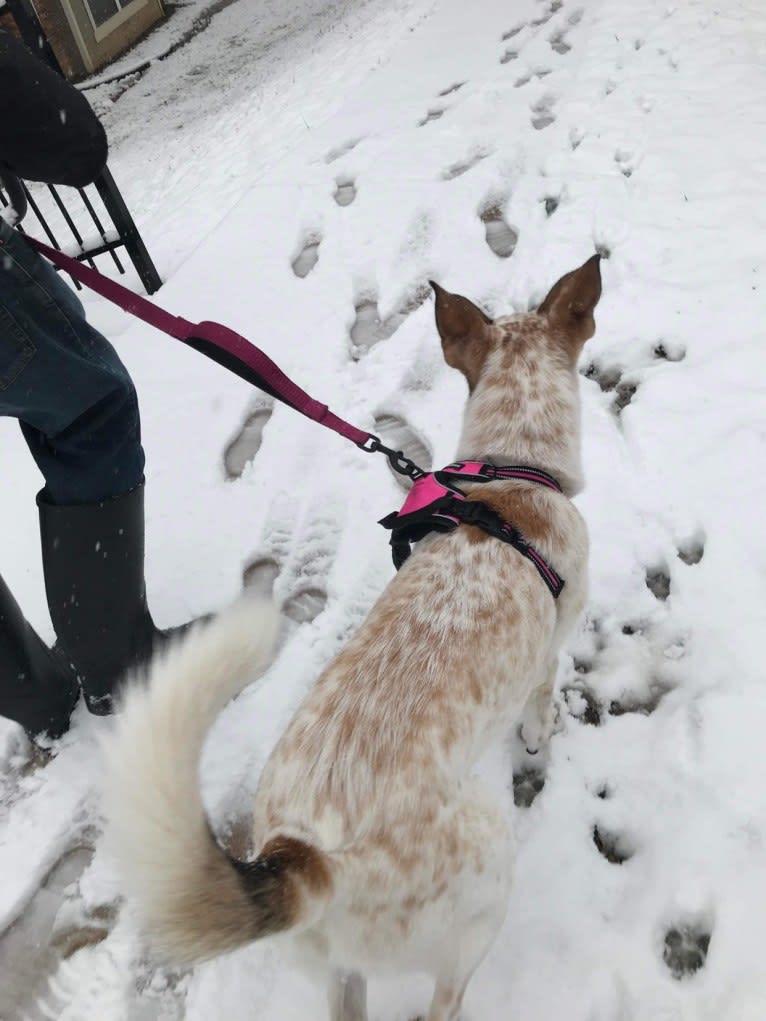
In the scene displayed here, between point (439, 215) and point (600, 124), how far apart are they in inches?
69.0

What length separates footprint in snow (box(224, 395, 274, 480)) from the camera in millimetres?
3107

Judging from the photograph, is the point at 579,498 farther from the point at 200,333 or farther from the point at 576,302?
the point at 200,333

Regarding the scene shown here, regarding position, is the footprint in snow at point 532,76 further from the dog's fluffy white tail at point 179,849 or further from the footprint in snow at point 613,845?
the dog's fluffy white tail at point 179,849

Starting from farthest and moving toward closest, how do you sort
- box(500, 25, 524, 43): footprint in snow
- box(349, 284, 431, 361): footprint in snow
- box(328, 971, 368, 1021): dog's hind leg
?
1. box(500, 25, 524, 43): footprint in snow
2. box(349, 284, 431, 361): footprint in snow
3. box(328, 971, 368, 1021): dog's hind leg

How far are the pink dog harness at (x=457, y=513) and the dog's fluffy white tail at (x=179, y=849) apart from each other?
79 centimetres

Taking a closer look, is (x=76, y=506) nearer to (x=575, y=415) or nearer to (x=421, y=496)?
(x=421, y=496)

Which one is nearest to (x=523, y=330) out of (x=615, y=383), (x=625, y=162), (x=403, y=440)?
(x=403, y=440)

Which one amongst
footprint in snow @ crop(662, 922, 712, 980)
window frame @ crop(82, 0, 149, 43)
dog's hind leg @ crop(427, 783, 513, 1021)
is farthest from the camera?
window frame @ crop(82, 0, 149, 43)

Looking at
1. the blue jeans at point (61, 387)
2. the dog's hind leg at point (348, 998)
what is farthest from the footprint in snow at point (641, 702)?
the blue jeans at point (61, 387)

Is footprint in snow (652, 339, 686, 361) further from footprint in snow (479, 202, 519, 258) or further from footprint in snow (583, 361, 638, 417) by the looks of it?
footprint in snow (479, 202, 519, 258)

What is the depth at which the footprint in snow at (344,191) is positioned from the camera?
4863mm

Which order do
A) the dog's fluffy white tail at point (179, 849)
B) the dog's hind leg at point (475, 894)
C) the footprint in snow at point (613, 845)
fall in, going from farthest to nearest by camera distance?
the footprint in snow at point (613, 845), the dog's hind leg at point (475, 894), the dog's fluffy white tail at point (179, 849)

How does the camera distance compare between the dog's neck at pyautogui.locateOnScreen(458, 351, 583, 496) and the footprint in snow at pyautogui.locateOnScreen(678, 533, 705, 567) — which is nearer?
the dog's neck at pyautogui.locateOnScreen(458, 351, 583, 496)

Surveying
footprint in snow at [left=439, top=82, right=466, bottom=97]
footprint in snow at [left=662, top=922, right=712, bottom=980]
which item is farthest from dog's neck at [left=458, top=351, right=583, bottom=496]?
footprint in snow at [left=439, top=82, right=466, bottom=97]
